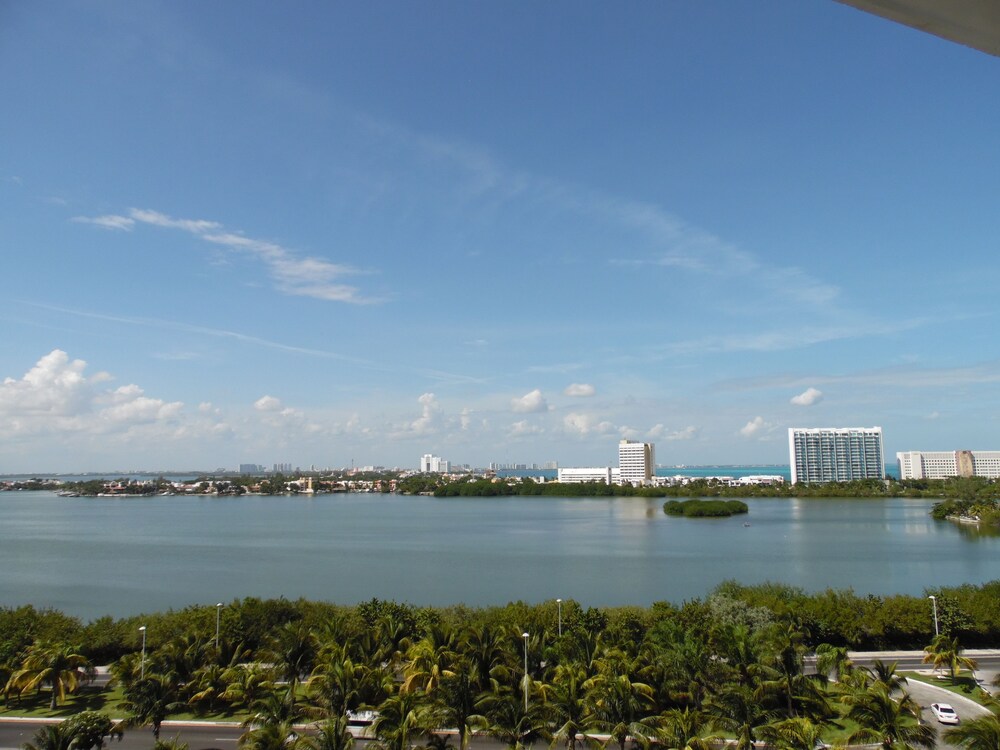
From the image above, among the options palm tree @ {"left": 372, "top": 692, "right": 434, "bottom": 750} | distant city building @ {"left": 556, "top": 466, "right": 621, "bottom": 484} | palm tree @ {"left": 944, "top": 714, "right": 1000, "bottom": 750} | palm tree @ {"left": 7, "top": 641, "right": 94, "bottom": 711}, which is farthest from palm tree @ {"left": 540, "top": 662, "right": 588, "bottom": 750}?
distant city building @ {"left": 556, "top": 466, "right": 621, "bottom": 484}

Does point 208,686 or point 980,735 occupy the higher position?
point 980,735

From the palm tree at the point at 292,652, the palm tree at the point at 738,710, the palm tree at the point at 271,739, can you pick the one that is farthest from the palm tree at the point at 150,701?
the palm tree at the point at 738,710

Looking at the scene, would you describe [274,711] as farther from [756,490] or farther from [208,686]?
[756,490]

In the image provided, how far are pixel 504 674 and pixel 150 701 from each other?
13.5 ft

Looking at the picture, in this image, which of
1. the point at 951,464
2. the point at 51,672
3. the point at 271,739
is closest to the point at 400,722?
the point at 271,739

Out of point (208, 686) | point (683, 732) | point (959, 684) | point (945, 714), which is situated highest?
point (683, 732)

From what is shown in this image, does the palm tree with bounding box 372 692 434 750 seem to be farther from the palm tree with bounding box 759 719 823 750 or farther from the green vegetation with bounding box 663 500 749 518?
the green vegetation with bounding box 663 500 749 518

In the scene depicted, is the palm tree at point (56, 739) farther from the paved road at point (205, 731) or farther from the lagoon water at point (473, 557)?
the lagoon water at point (473, 557)

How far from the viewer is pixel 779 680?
25.5 feet

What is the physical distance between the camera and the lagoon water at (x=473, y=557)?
58.2ft

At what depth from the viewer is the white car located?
25.6 feet

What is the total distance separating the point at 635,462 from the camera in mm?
89688

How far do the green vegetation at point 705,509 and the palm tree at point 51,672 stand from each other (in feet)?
123

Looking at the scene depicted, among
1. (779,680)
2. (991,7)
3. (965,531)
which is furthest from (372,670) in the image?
(965,531)
